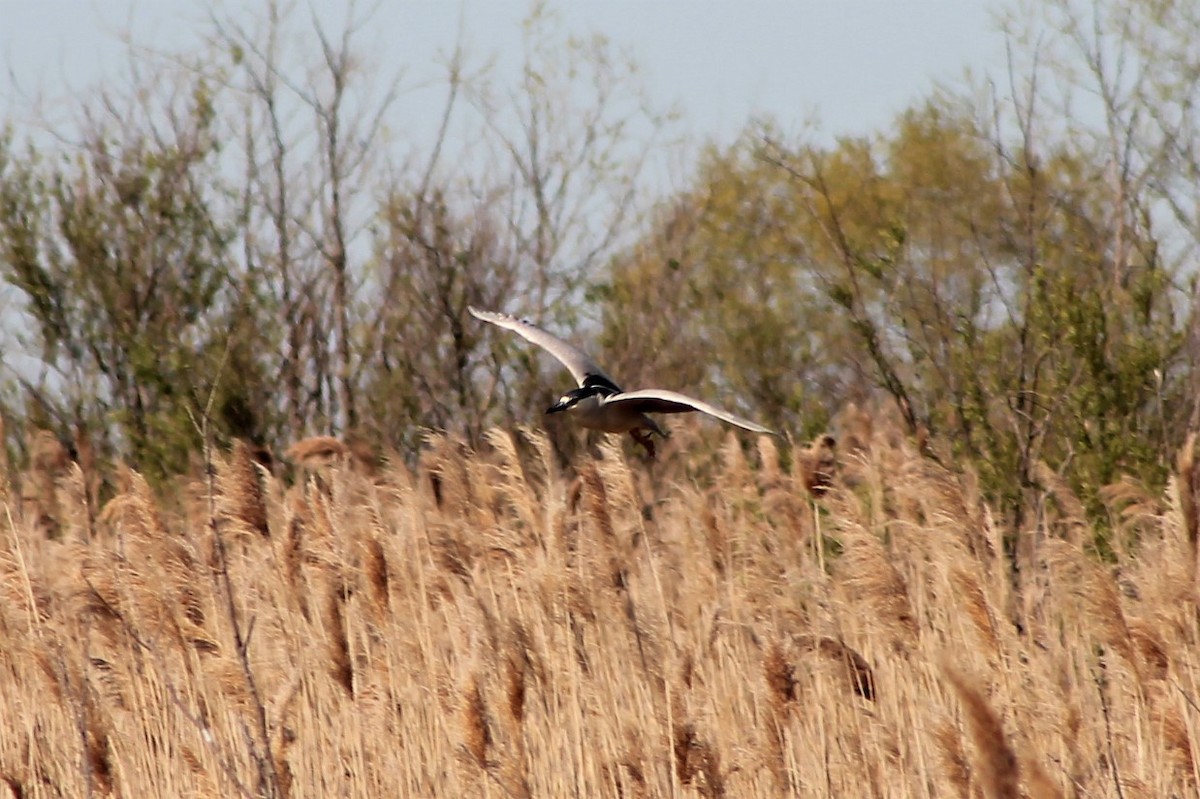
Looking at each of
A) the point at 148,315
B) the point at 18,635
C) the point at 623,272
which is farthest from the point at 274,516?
the point at 623,272

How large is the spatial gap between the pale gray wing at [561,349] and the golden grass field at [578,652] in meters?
1.99

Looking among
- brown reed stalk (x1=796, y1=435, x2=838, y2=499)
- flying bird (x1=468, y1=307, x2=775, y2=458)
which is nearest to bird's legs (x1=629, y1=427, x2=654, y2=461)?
flying bird (x1=468, y1=307, x2=775, y2=458)

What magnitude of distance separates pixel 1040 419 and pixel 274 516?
310cm

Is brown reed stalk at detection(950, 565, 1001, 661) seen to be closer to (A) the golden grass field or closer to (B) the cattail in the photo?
(A) the golden grass field

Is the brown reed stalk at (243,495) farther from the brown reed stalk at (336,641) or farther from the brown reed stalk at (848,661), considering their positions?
the brown reed stalk at (848,661)

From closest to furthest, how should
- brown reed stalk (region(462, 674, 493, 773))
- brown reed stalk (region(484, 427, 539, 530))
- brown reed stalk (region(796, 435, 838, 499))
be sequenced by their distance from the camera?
brown reed stalk (region(462, 674, 493, 773)) < brown reed stalk (region(484, 427, 539, 530)) < brown reed stalk (region(796, 435, 838, 499))

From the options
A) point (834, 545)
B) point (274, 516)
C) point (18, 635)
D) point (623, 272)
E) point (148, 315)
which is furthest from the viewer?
point (623, 272)

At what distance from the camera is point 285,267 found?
14414mm

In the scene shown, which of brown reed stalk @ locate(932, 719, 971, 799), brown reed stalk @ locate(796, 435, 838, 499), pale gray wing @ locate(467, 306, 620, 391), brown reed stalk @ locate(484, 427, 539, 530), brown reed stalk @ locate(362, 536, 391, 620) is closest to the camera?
brown reed stalk @ locate(932, 719, 971, 799)

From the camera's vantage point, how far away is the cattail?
1.86 m

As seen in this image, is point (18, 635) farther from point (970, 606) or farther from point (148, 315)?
point (148, 315)

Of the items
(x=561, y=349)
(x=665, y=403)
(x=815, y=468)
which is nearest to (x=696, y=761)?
(x=815, y=468)

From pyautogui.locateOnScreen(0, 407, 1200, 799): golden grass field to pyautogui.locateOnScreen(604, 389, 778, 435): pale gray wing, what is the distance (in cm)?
31

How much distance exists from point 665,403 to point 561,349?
1151 millimetres
